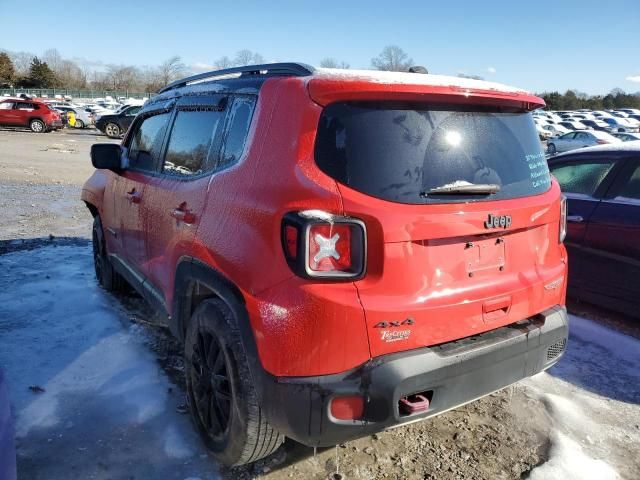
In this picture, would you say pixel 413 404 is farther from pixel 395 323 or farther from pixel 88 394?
pixel 88 394

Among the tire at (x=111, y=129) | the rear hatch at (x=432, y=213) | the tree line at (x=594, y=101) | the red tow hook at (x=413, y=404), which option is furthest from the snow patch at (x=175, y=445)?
the tree line at (x=594, y=101)

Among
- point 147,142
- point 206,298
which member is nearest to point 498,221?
point 206,298

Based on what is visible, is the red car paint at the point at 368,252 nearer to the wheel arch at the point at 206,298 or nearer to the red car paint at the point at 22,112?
the wheel arch at the point at 206,298

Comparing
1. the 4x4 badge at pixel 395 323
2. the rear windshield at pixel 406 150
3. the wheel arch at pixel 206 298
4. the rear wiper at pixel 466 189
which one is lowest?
the wheel arch at pixel 206 298

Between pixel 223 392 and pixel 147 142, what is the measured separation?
2.14 metres

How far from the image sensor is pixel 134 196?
367cm

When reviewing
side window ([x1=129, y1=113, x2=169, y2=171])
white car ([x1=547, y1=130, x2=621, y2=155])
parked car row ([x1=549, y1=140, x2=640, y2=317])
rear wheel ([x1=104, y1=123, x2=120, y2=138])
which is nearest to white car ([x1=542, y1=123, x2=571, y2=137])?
white car ([x1=547, y1=130, x2=621, y2=155])

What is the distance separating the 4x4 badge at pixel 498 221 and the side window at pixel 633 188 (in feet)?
8.92

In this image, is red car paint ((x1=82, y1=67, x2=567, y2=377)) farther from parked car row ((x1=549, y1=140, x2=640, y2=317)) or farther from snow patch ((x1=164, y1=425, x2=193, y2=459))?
parked car row ((x1=549, y1=140, x2=640, y2=317))

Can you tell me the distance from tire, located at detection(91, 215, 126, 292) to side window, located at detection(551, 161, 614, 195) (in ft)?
14.1

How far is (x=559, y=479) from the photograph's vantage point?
101 inches

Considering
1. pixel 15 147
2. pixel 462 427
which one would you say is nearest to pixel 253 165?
pixel 462 427

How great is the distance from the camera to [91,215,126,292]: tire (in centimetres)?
487

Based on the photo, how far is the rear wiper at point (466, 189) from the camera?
2178mm
